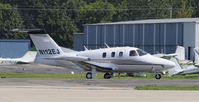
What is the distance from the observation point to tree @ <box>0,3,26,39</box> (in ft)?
355

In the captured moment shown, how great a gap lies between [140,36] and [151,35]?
1575 millimetres

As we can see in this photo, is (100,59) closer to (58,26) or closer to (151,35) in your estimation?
(151,35)

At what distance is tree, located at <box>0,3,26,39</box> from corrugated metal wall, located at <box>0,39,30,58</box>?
1053 inches

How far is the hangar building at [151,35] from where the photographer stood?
2478 inches

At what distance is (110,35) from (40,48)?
3370cm

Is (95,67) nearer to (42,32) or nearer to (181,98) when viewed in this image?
(42,32)

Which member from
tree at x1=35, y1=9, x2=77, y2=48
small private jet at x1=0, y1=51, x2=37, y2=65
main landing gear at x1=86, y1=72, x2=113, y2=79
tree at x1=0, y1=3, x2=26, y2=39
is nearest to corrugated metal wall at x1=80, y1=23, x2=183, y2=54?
small private jet at x1=0, y1=51, x2=37, y2=65

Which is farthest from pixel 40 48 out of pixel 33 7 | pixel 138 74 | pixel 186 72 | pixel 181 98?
pixel 33 7

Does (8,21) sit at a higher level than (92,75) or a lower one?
lower

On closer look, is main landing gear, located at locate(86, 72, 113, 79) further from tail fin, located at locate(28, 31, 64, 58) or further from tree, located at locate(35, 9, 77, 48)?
tree, located at locate(35, 9, 77, 48)

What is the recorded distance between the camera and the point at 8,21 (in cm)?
11125

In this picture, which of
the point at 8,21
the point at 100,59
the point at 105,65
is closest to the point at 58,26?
the point at 8,21

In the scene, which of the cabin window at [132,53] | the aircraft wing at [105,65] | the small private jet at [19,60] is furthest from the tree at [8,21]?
the cabin window at [132,53]

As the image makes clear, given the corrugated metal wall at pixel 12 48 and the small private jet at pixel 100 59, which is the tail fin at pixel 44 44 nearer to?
the small private jet at pixel 100 59
